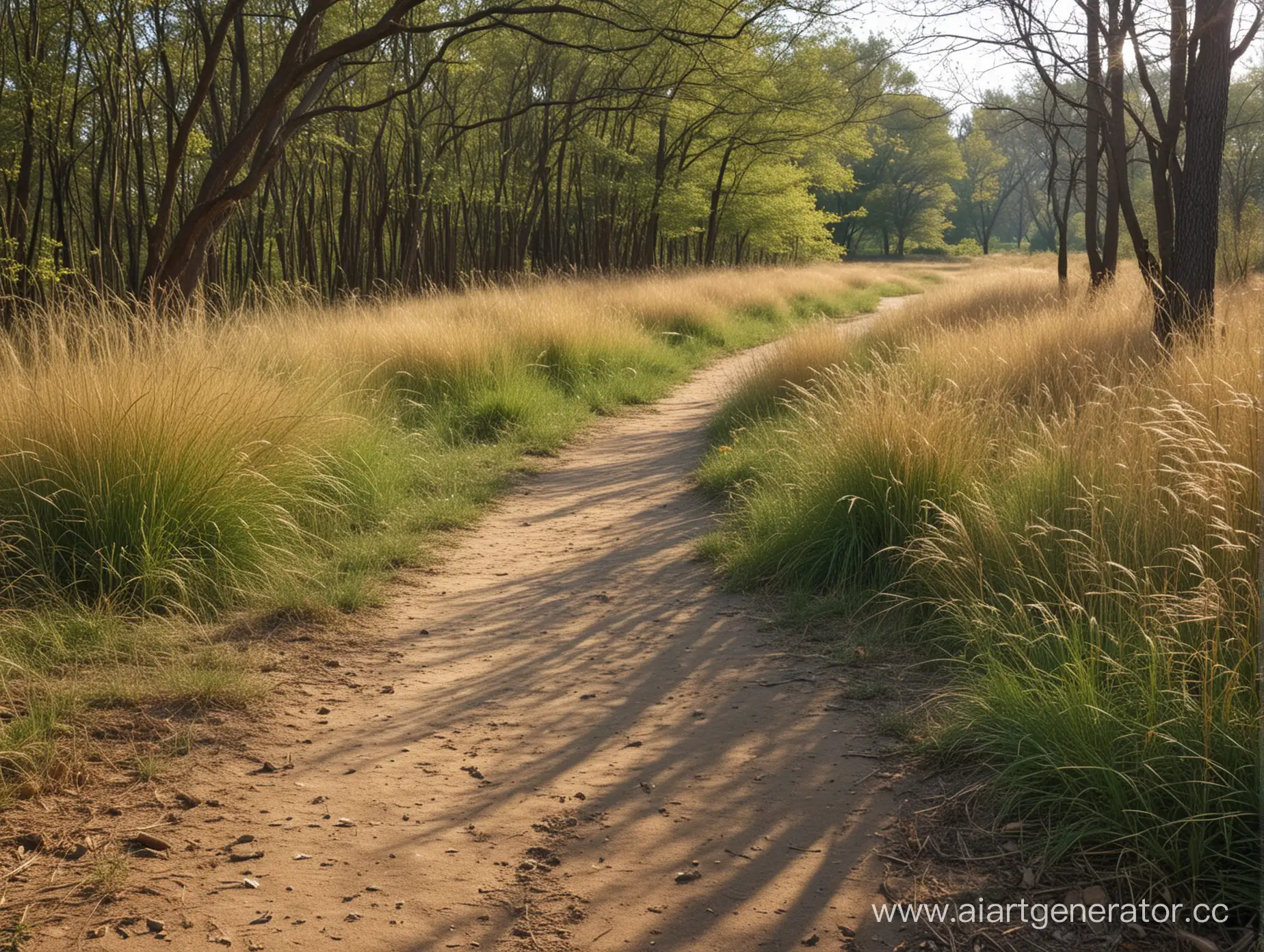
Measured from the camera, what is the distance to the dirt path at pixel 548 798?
259cm

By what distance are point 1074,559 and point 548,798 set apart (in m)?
2.35

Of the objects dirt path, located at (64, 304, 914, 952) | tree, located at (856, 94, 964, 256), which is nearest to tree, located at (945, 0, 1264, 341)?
dirt path, located at (64, 304, 914, 952)

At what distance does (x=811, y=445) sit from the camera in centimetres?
627

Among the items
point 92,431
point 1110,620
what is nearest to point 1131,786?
point 1110,620

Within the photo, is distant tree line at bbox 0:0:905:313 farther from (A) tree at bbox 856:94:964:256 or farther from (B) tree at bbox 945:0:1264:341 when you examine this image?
(A) tree at bbox 856:94:964:256

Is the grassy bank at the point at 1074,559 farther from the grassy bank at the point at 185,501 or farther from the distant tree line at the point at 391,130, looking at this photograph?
the distant tree line at the point at 391,130

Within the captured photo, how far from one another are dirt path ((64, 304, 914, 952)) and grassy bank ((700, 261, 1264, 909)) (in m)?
0.55

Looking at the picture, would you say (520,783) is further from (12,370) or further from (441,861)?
(12,370)

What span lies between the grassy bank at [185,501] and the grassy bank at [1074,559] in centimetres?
240

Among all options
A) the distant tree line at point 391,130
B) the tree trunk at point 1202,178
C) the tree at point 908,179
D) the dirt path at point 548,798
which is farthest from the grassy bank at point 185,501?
the tree at point 908,179

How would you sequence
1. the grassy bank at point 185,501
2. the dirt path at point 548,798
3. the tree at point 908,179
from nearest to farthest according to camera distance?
the dirt path at point 548,798 → the grassy bank at point 185,501 → the tree at point 908,179

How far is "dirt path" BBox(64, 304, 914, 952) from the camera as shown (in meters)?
2.59

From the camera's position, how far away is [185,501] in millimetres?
4973

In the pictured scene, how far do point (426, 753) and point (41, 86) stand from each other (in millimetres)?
14387
